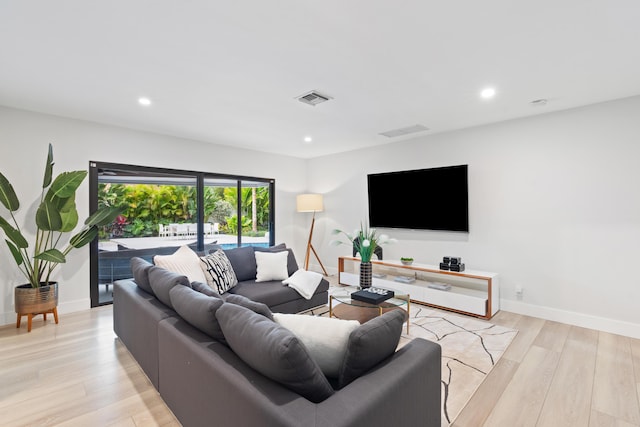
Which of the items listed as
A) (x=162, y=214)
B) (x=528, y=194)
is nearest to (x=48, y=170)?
(x=162, y=214)

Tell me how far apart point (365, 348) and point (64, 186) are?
3716mm

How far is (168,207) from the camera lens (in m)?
4.66

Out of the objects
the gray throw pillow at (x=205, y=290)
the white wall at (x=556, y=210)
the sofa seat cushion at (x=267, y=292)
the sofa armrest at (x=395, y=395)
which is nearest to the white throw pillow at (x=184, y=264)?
the sofa seat cushion at (x=267, y=292)

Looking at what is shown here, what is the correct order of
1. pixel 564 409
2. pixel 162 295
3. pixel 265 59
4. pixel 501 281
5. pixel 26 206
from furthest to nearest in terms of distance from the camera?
pixel 501 281 < pixel 26 206 < pixel 265 59 < pixel 162 295 < pixel 564 409

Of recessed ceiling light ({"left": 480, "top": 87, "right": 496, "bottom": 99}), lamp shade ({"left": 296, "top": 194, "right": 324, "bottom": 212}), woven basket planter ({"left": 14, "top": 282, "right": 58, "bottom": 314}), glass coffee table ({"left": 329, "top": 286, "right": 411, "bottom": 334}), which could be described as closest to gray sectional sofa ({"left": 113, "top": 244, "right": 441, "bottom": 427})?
glass coffee table ({"left": 329, "top": 286, "right": 411, "bottom": 334})

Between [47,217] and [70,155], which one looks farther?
[70,155]

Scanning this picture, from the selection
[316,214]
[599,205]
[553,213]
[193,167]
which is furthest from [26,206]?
[599,205]

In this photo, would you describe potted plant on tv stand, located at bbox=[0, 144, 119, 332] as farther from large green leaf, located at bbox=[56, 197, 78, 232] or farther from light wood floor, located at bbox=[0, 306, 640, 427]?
light wood floor, located at bbox=[0, 306, 640, 427]

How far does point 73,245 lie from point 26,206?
0.68 metres

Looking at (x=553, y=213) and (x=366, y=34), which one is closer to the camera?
(x=366, y=34)

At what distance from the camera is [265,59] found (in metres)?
2.34

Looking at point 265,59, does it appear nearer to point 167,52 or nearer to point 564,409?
point 167,52

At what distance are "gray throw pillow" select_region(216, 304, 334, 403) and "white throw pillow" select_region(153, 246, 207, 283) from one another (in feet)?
6.66

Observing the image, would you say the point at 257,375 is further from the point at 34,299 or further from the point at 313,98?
the point at 34,299
